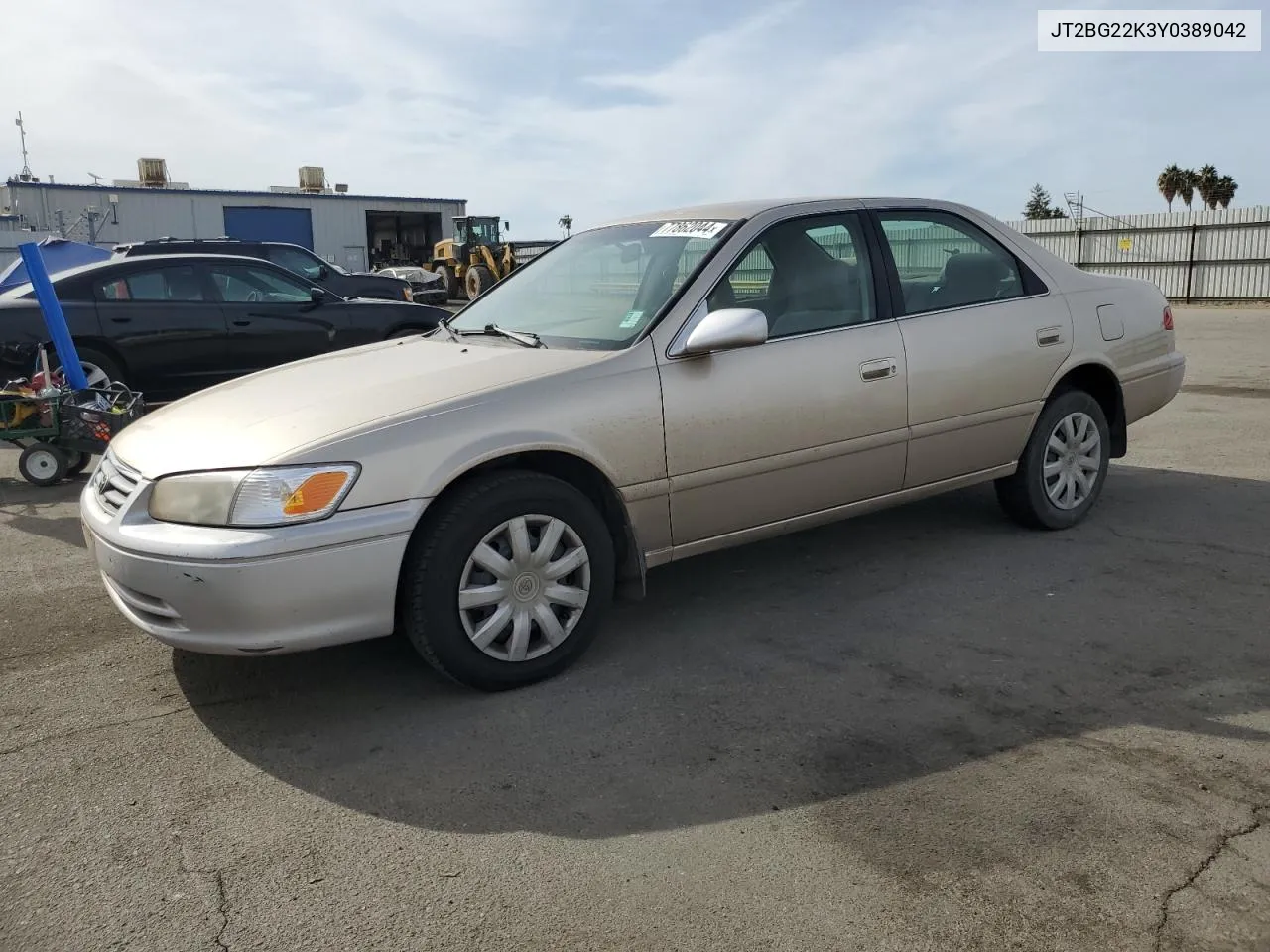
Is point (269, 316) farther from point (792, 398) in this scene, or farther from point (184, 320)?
point (792, 398)

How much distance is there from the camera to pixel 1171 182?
6581 cm

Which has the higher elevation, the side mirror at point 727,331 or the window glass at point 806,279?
the window glass at point 806,279

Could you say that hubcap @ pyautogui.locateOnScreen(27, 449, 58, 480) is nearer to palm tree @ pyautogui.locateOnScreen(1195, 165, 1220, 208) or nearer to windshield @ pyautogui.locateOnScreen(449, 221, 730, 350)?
windshield @ pyautogui.locateOnScreen(449, 221, 730, 350)

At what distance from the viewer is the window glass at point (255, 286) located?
9.28 meters

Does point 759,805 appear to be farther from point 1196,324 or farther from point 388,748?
point 1196,324

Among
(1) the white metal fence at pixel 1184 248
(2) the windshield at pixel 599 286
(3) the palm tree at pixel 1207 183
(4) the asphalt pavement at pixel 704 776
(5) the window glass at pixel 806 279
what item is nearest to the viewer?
(4) the asphalt pavement at pixel 704 776

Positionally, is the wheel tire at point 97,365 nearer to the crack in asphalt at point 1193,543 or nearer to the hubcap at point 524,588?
the hubcap at point 524,588

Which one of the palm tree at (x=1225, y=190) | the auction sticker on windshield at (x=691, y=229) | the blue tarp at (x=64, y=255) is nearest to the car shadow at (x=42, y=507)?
the blue tarp at (x=64, y=255)

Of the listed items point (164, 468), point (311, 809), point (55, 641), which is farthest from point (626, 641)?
point (55, 641)

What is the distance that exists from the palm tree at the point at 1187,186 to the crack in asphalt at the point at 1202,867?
7100cm

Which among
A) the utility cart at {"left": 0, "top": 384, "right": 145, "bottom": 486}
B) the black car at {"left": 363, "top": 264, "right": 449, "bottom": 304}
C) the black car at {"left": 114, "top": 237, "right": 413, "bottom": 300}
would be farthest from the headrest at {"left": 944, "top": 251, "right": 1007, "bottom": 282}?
the black car at {"left": 363, "top": 264, "right": 449, "bottom": 304}

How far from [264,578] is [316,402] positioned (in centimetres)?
75

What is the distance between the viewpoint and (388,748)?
324 centimetres

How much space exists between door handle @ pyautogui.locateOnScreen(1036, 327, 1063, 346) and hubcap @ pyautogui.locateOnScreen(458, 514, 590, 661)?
8.50ft
